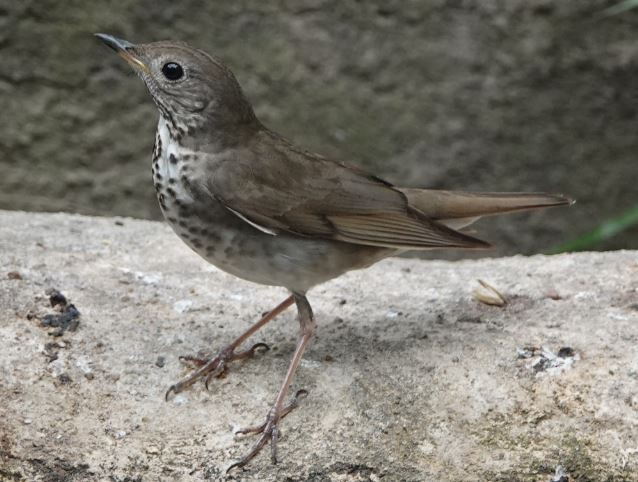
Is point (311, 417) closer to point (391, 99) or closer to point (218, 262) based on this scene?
point (218, 262)

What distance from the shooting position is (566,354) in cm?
434

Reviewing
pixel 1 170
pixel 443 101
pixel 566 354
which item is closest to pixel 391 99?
pixel 443 101

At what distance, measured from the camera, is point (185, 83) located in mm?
4258

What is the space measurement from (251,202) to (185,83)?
53cm

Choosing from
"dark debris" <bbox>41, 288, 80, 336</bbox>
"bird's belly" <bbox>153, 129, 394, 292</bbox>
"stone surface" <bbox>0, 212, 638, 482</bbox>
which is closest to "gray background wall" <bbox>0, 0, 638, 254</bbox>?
"stone surface" <bbox>0, 212, 638, 482</bbox>

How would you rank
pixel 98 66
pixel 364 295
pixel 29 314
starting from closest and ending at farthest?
pixel 29 314 → pixel 364 295 → pixel 98 66

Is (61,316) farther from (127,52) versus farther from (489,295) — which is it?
(489,295)

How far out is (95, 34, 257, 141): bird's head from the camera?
14.0 feet

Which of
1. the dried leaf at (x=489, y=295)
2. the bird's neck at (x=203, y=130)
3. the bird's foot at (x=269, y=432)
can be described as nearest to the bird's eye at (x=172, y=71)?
the bird's neck at (x=203, y=130)

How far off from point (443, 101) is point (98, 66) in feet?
7.02

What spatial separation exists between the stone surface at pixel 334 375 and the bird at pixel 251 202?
0.17m

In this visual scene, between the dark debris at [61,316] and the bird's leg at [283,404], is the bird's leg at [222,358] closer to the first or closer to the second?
the bird's leg at [283,404]

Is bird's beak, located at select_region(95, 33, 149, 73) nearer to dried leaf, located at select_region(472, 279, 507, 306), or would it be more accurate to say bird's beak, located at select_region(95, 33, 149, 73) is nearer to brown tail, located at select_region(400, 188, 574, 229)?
brown tail, located at select_region(400, 188, 574, 229)

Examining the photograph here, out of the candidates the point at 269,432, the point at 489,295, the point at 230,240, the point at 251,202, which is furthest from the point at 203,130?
the point at 489,295
